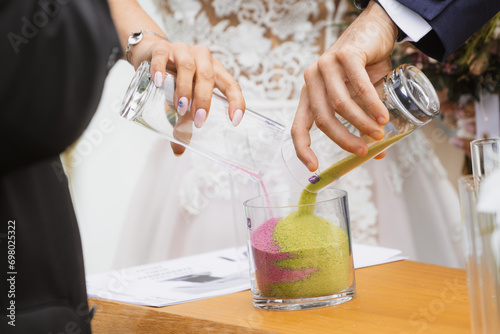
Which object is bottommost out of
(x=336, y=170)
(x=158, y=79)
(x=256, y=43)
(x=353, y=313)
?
(x=353, y=313)

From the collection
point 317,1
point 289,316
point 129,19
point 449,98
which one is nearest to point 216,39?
point 317,1

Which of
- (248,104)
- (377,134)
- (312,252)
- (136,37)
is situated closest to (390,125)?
(377,134)

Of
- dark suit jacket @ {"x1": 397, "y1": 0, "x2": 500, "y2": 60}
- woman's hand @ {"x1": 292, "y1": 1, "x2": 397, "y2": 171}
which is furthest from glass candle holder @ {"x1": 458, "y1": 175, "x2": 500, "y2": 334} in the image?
dark suit jacket @ {"x1": 397, "y1": 0, "x2": 500, "y2": 60}

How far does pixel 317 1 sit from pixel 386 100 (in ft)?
3.49

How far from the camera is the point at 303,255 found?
65cm

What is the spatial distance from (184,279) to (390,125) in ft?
1.19

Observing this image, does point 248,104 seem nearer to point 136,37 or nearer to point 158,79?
point 136,37

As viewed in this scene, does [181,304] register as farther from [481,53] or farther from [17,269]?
[481,53]

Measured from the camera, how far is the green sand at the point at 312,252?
648 mm

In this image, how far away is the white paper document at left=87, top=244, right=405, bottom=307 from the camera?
75 centimetres

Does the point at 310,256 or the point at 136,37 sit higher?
the point at 136,37

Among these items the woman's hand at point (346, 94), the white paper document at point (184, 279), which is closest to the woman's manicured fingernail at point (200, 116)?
the woman's hand at point (346, 94)

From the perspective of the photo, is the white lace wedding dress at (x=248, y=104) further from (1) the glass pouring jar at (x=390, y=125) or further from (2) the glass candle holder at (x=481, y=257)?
(2) the glass candle holder at (x=481, y=257)

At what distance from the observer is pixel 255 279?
67cm
